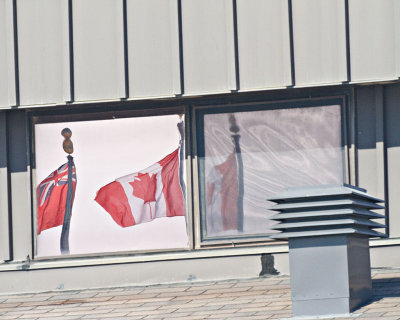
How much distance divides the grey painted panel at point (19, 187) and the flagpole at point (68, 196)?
525 millimetres

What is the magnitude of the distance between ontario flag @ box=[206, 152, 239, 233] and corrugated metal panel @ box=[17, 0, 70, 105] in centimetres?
259

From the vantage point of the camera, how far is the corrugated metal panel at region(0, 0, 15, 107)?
15227mm

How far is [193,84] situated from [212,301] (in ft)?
12.1

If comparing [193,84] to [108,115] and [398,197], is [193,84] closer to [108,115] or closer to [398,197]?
[108,115]

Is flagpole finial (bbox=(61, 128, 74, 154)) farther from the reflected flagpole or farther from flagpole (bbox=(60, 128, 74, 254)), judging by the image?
the reflected flagpole

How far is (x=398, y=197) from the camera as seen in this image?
47.5ft

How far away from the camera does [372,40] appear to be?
14320mm

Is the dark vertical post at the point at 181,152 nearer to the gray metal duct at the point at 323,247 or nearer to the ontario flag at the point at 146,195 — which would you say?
the ontario flag at the point at 146,195

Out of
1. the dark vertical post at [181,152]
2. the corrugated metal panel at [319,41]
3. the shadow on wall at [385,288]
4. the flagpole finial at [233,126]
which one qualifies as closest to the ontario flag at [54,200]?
the dark vertical post at [181,152]

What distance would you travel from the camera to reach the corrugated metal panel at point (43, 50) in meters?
15.2

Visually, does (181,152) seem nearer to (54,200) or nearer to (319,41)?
(54,200)

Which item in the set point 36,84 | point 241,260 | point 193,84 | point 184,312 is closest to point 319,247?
point 184,312

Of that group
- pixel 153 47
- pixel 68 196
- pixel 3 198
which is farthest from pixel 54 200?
pixel 153 47

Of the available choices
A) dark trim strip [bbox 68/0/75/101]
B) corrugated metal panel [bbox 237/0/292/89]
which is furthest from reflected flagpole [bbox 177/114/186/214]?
dark trim strip [bbox 68/0/75/101]
